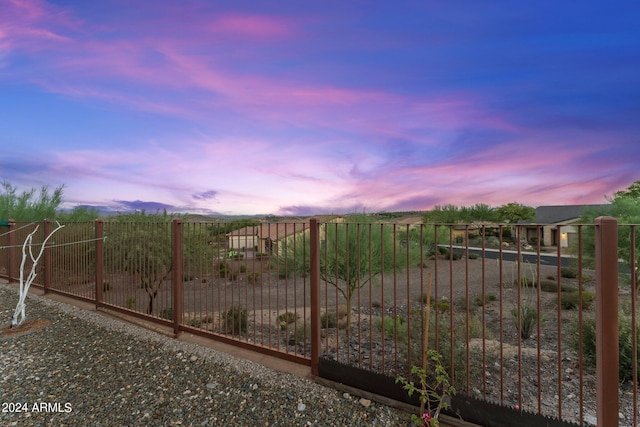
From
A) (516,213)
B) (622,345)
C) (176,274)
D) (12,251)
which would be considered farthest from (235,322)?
(516,213)

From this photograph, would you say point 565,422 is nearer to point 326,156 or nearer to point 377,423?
point 377,423

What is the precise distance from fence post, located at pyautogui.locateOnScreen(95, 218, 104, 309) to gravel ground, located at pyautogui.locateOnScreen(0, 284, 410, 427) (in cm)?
146

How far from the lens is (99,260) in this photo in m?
6.02

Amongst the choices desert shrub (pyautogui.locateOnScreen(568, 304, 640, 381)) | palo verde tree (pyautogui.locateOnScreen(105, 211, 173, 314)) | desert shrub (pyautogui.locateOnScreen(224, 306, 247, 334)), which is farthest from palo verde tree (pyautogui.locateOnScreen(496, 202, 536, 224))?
palo verde tree (pyautogui.locateOnScreen(105, 211, 173, 314))

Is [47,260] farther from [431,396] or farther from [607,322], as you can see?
[607,322]

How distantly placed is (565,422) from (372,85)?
768 centimetres

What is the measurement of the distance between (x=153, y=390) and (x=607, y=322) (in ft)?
13.7

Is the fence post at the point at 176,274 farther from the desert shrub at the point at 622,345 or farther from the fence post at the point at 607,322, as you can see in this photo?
the desert shrub at the point at 622,345

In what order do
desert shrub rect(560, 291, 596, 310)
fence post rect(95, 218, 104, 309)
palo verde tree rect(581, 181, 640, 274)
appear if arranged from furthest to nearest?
palo verde tree rect(581, 181, 640, 274), desert shrub rect(560, 291, 596, 310), fence post rect(95, 218, 104, 309)

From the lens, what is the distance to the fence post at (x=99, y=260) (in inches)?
232

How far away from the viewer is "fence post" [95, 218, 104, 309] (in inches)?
232

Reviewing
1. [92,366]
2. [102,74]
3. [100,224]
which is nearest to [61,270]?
[100,224]

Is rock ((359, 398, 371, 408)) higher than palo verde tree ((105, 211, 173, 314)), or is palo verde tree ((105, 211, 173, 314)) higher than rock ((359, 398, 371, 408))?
palo verde tree ((105, 211, 173, 314))

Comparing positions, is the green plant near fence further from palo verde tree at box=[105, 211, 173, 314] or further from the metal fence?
palo verde tree at box=[105, 211, 173, 314]
